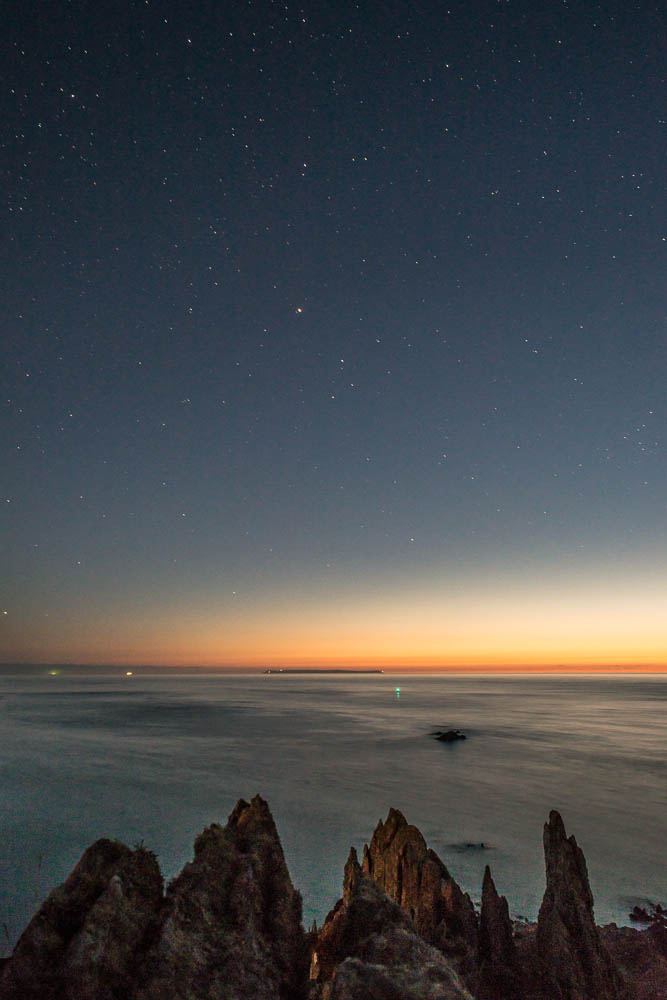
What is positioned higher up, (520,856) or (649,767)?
(520,856)

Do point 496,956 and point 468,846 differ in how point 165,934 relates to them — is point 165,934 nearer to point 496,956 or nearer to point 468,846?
point 496,956

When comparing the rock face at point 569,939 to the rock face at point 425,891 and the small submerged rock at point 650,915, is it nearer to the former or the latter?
the rock face at point 425,891

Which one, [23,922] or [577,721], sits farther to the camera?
[577,721]

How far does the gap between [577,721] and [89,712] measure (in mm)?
124057

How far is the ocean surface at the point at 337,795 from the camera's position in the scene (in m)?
31.3

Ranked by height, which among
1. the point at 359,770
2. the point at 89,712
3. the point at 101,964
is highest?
the point at 101,964

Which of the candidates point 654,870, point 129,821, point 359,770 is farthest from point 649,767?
point 129,821

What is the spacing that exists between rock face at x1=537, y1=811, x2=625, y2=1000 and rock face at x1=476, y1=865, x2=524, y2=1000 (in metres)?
0.76

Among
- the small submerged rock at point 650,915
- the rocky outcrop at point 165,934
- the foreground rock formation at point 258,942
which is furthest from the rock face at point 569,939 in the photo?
the small submerged rock at point 650,915

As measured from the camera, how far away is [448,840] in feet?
124

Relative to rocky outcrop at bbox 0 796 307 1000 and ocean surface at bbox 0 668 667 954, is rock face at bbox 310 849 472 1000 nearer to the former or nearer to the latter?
rocky outcrop at bbox 0 796 307 1000

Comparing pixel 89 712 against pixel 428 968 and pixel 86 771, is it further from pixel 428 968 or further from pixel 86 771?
pixel 428 968

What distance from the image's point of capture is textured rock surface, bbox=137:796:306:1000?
8805 millimetres

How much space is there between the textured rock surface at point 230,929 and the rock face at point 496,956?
16.8 feet
